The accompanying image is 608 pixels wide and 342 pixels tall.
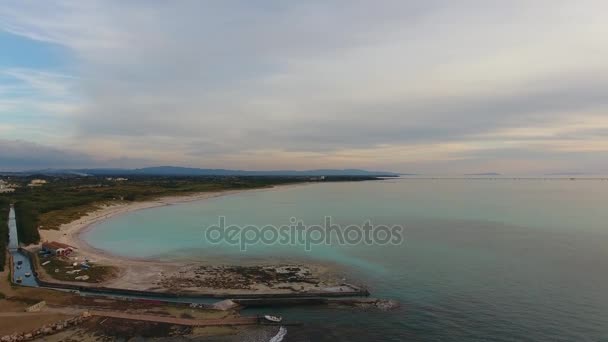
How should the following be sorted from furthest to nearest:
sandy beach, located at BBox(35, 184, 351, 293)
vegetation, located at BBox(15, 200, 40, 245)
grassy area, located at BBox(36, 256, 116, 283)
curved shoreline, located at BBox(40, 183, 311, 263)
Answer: vegetation, located at BBox(15, 200, 40, 245) → curved shoreline, located at BBox(40, 183, 311, 263) → grassy area, located at BBox(36, 256, 116, 283) → sandy beach, located at BBox(35, 184, 351, 293)

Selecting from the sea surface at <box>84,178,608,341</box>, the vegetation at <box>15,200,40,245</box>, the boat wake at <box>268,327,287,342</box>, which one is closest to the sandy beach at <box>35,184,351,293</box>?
the sea surface at <box>84,178,608,341</box>

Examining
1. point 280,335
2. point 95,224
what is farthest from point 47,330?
point 95,224

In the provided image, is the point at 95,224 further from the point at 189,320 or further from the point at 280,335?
the point at 280,335

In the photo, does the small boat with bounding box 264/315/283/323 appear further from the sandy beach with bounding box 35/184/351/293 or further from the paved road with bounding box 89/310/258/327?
the sandy beach with bounding box 35/184/351/293

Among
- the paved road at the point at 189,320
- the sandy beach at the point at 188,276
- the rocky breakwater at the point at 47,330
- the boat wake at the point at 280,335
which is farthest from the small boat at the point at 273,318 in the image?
the rocky breakwater at the point at 47,330

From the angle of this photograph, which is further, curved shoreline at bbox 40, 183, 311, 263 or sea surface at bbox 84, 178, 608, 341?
curved shoreline at bbox 40, 183, 311, 263

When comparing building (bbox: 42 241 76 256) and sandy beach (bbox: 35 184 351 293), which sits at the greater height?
building (bbox: 42 241 76 256)
